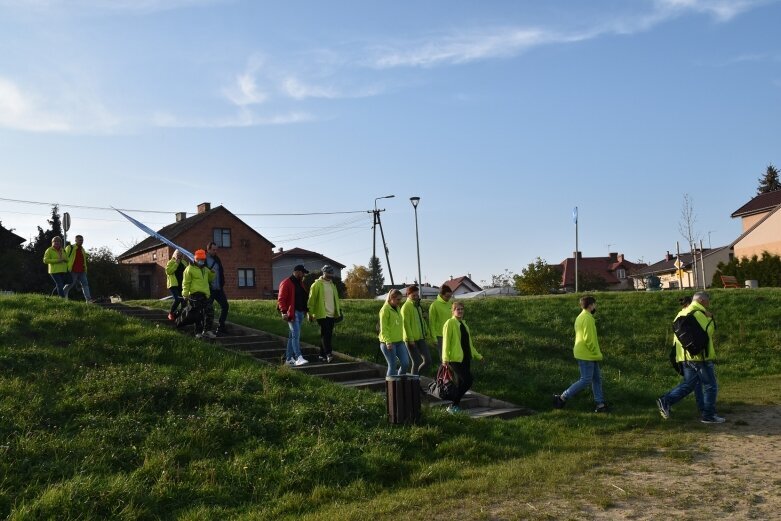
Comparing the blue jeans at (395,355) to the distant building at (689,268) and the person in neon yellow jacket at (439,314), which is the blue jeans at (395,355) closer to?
the person in neon yellow jacket at (439,314)

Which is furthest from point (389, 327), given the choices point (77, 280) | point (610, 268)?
point (610, 268)

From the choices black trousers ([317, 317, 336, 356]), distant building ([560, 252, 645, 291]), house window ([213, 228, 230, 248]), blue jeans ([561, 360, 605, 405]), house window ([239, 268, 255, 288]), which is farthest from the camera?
distant building ([560, 252, 645, 291])

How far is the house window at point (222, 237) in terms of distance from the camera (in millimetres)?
55688

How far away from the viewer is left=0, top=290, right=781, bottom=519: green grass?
6398mm

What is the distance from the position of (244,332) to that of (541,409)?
649 cm

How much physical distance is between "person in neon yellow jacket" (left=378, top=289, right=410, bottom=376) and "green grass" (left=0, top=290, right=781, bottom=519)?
3.66ft

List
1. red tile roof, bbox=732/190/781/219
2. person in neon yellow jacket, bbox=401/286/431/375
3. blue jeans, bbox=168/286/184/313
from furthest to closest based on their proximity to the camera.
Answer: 1. red tile roof, bbox=732/190/781/219
2. blue jeans, bbox=168/286/184/313
3. person in neon yellow jacket, bbox=401/286/431/375

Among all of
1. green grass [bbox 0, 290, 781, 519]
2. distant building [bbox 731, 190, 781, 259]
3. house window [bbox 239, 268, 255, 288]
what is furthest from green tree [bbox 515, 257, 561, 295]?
green grass [bbox 0, 290, 781, 519]

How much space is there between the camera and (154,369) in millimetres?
9844

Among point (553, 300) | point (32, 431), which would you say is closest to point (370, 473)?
point (32, 431)

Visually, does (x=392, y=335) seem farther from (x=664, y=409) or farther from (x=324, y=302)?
(x=664, y=409)

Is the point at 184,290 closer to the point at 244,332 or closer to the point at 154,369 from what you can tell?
the point at 244,332

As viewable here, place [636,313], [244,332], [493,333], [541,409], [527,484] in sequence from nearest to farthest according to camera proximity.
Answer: [527,484], [541,409], [244,332], [493,333], [636,313]

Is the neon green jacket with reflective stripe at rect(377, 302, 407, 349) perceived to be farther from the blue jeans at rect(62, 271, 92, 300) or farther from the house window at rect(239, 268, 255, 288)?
the house window at rect(239, 268, 255, 288)
